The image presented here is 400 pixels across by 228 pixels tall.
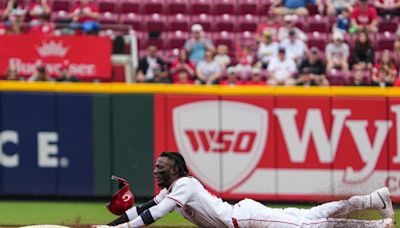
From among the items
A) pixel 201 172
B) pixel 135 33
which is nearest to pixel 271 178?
pixel 201 172

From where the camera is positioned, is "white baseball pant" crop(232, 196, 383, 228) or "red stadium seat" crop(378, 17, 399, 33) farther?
"red stadium seat" crop(378, 17, 399, 33)

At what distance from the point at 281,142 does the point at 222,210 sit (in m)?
5.74

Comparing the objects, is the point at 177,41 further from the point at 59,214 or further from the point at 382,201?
the point at 382,201

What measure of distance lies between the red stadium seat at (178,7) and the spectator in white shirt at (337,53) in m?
3.03

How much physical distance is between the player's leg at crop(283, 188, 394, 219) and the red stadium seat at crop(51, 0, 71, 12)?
10.7m

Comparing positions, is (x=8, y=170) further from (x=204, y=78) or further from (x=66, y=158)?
(x=204, y=78)

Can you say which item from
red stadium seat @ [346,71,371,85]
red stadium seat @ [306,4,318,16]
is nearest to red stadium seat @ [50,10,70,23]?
red stadium seat @ [306,4,318,16]

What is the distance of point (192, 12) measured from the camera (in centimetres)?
2016

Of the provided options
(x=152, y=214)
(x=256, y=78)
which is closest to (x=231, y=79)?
(x=256, y=78)

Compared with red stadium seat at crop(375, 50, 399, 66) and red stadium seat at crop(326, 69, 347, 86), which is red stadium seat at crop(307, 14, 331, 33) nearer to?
red stadium seat at crop(375, 50, 399, 66)

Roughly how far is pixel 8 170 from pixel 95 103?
150 centimetres

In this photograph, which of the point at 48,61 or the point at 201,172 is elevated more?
the point at 48,61

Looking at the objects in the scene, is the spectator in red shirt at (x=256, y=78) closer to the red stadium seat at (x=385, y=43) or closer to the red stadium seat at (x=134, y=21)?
the red stadium seat at (x=385, y=43)

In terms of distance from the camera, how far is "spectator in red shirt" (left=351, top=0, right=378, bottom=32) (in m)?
19.1
